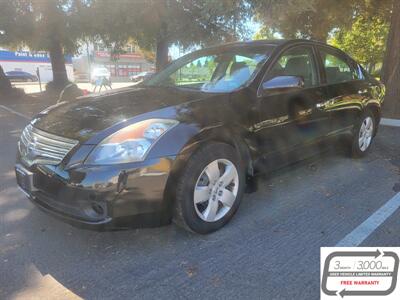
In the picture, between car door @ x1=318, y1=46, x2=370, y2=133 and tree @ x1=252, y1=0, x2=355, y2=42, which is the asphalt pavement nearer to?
car door @ x1=318, y1=46, x2=370, y2=133

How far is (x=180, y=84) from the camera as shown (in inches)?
159

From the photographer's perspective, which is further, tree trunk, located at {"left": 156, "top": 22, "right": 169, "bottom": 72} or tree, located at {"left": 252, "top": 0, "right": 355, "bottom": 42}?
tree trunk, located at {"left": 156, "top": 22, "right": 169, "bottom": 72}

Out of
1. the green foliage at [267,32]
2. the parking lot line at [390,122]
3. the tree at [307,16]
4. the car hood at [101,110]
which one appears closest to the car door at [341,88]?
the car hood at [101,110]

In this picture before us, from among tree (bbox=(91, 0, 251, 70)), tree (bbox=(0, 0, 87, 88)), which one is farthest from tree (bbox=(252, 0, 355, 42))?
tree (bbox=(0, 0, 87, 88))

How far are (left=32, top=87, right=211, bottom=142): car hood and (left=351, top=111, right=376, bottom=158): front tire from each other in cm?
280

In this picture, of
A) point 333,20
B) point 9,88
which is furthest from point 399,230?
point 9,88

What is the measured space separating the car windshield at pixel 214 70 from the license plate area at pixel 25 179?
5.65ft

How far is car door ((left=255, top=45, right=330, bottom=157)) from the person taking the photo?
11.6 feet

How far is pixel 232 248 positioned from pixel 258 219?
23.5 inches

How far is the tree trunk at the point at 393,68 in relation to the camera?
8.59 metres

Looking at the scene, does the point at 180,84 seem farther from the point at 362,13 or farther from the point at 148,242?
the point at 362,13

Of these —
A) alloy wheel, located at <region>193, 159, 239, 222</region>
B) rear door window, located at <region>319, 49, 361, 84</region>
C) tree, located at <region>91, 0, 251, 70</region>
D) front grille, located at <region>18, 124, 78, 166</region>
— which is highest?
tree, located at <region>91, 0, 251, 70</region>

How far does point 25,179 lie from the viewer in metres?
2.90
